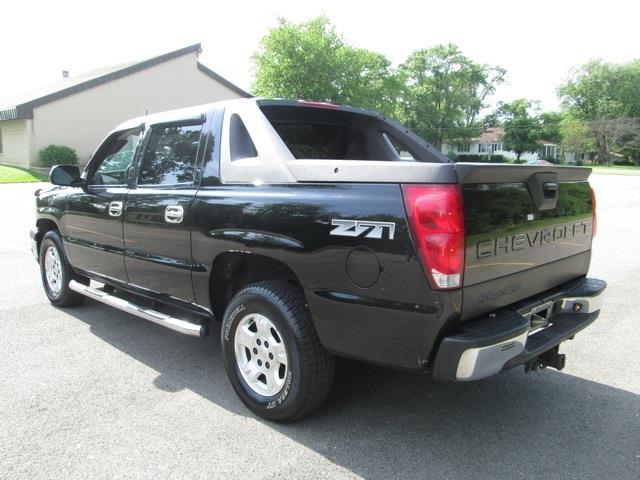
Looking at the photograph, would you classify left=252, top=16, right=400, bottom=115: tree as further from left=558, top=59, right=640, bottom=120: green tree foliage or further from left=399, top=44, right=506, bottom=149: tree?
left=558, top=59, right=640, bottom=120: green tree foliage

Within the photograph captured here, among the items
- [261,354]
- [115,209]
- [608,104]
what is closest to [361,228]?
[261,354]

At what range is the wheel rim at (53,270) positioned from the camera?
5359mm

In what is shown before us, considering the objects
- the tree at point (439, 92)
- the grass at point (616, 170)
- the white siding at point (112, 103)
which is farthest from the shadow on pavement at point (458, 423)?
the tree at point (439, 92)

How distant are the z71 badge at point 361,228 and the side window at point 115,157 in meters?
A: 2.55

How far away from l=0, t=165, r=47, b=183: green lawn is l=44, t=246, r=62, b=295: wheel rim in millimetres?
22022

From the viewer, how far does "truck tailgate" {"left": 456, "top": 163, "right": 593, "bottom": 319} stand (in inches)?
101

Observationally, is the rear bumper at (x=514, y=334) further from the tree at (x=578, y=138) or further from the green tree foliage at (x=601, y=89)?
the green tree foliage at (x=601, y=89)

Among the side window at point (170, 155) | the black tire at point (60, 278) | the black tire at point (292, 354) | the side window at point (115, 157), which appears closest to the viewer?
the black tire at point (292, 354)

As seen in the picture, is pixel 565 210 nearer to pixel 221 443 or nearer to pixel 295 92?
pixel 221 443

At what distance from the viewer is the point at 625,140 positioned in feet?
235

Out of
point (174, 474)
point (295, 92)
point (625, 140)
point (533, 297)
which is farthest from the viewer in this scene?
point (625, 140)

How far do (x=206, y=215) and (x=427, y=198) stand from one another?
5.10 feet

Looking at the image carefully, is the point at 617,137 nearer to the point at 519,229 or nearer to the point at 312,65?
the point at 312,65

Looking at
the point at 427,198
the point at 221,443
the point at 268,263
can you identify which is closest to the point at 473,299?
the point at 427,198
